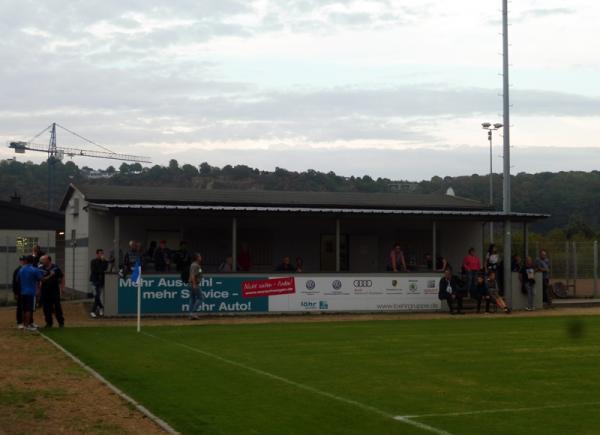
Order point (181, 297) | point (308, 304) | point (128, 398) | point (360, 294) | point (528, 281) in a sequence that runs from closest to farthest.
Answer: point (128, 398) < point (181, 297) < point (308, 304) < point (360, 294) < point (528, 281)

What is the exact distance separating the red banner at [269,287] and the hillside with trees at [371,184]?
4486 centimetres

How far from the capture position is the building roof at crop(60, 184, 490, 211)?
3484 centimetres

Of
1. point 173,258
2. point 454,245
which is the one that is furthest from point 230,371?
point 454,245

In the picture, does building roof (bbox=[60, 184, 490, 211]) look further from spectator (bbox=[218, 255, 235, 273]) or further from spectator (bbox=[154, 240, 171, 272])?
spectator (bbox=[218, 255, 235, 273])

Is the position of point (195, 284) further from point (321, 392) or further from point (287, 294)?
point (321, 392)

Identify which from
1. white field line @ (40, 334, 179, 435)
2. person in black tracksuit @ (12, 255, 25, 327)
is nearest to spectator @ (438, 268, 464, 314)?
Result: person in black tracksuit @ (12, 255, 25, 327)

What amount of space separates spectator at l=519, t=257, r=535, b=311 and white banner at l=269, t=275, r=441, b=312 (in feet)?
10.1

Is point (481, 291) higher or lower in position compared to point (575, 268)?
lower

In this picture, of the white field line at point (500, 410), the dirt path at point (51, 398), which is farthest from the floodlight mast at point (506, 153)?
the white field line at point (500, 410)

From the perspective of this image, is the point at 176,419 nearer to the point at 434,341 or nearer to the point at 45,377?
the point at 45,377

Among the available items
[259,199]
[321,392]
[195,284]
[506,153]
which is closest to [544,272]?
[506,153]

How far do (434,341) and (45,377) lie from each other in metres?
8.52

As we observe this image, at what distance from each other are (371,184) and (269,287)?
213 ft

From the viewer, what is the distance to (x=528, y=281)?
1232 inches
